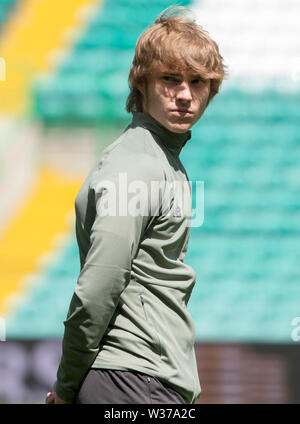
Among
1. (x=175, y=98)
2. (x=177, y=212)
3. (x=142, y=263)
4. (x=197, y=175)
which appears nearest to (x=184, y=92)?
(x=175, y=98)

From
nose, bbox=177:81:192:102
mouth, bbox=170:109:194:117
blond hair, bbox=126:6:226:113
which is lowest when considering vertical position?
mouth, bbox=170:109:194:117

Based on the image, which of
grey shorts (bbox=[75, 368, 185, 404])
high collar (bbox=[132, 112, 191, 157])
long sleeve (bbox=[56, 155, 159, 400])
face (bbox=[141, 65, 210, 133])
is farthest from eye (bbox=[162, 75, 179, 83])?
grey shorts (bbox=[75, 368, 185, 404])

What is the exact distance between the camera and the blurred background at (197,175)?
4.63 meters

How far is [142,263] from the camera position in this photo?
1826 millimetres

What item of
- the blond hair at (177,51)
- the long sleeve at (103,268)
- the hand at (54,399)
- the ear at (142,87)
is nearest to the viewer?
the long sleeve at (103,268)

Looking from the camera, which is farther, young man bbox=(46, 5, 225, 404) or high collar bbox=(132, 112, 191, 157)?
high collar bbox=(132, 112, 191, 157)

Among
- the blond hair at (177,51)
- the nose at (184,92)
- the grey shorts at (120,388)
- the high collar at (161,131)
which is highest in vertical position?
the blond hair at (177,51)

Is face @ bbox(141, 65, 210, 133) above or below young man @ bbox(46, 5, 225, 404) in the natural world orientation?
above

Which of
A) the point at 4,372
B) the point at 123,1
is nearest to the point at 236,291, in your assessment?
the point at 4,372

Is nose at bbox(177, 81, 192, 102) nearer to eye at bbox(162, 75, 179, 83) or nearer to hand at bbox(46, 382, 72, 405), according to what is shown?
eye at bbox(162, 75, 179, 83)

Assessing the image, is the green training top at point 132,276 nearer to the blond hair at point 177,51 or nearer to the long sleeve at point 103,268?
the long sleeve at point 103,268

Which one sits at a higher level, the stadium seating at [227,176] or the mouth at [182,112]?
the mouth at [182,112]

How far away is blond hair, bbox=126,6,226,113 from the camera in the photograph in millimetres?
1964

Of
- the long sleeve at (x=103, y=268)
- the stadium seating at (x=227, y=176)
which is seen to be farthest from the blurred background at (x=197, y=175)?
the long sleeve at (x=103, y=268)
